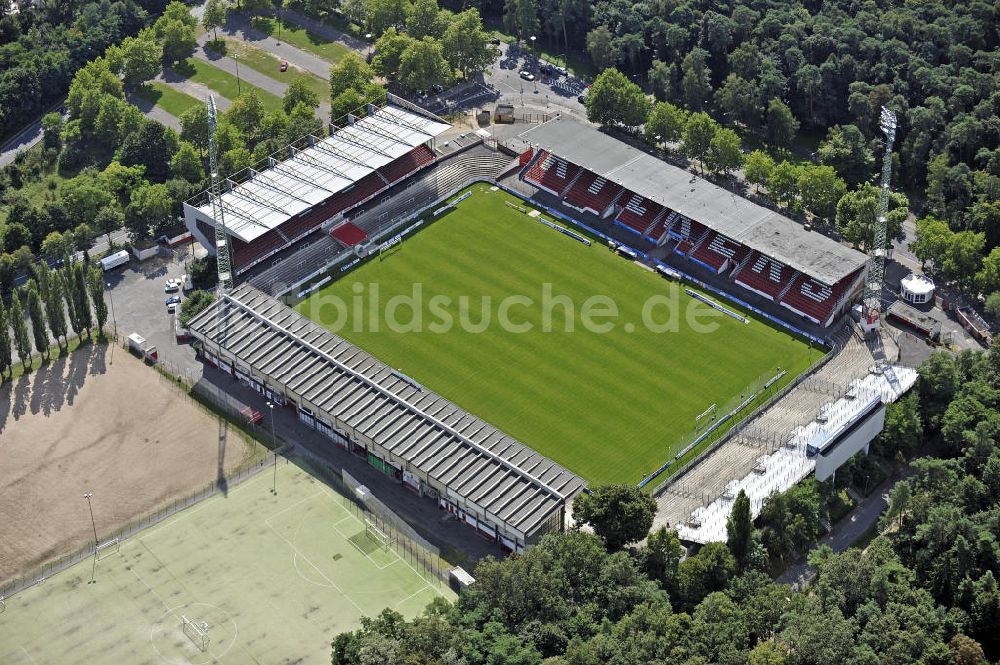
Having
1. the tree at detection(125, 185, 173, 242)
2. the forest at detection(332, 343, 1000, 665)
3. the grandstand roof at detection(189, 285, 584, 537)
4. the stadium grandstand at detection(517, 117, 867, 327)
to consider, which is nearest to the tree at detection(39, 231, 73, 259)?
the tree at detection(125, 185, 173, 242)

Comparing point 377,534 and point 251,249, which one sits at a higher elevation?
point 251,249

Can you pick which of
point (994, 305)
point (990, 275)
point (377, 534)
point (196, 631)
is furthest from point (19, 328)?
point (990, 275)

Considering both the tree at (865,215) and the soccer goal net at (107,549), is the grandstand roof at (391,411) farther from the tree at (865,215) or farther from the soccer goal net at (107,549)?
the tree at (865,215)

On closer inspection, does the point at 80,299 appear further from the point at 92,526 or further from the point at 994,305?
the point at 994,305

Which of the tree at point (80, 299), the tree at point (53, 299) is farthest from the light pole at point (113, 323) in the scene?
the tree at point (53, 299)

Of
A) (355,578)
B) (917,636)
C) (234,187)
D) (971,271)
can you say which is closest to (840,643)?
(917,636)

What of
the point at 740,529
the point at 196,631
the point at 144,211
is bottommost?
the point at 196,631

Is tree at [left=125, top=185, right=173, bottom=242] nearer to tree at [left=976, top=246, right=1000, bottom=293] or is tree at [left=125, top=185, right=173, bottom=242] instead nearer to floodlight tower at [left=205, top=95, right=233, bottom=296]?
floodlight tower at [left=205, top=95, right=233, bottom=296]
